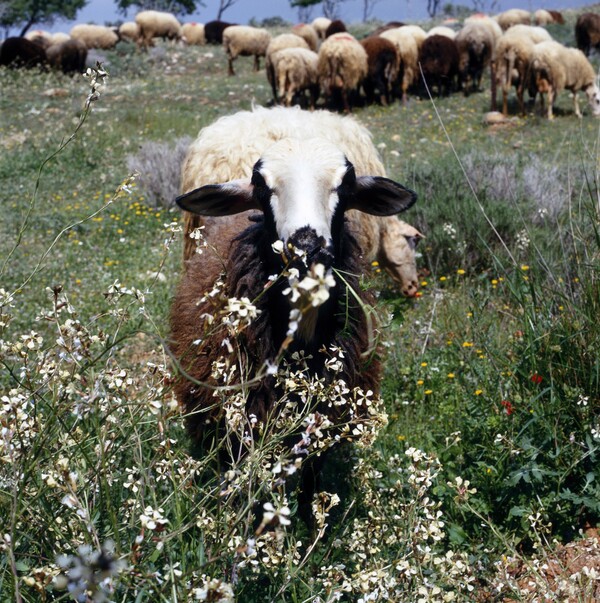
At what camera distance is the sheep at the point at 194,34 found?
40531 millimetres

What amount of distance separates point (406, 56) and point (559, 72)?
5627mm

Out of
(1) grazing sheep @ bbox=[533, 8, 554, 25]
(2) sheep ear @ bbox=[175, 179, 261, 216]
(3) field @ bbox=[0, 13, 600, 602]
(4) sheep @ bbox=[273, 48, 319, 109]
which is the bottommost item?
(3) field @ bbox=[0, 13, 600, 602]

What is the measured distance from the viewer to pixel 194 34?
40688 mm

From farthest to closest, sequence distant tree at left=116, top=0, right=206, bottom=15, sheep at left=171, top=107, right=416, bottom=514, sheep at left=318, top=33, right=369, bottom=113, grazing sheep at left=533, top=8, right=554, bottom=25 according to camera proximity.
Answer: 1. distant tree at left=116, top=0, right=206, bottom=15
2. grazing sheep at left=533, top=8, right=554, bottom=25
3. sheep at left=318, top=33, right=369, bottom=113
4. sheep at left=171, top=107, right=416, bottom=514

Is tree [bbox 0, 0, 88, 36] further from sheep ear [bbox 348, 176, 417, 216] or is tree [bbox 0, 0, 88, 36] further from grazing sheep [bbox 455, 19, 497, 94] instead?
sheep ear [bbox 348, 176, 417, 216]

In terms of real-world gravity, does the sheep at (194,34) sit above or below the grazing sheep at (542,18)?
below

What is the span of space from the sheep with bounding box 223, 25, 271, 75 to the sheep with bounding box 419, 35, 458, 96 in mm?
11203

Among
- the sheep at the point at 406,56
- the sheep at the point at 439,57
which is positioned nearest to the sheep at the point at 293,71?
the sheep at the point at 406,56

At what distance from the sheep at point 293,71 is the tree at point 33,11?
3270 centimetres

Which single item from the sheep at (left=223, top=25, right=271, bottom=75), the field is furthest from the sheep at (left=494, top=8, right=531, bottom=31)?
the field

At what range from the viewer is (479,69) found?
20.2m

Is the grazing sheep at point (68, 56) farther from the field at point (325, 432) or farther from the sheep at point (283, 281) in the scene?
the sheep at point (283, 281)

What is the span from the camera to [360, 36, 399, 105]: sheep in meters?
19.3

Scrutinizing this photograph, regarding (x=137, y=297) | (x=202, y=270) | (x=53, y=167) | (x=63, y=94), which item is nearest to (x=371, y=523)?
(x=137, y=297)
